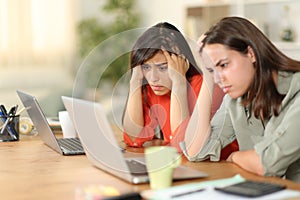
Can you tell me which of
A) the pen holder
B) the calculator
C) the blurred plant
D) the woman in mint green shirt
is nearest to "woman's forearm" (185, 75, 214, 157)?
the woman in mint green shirt

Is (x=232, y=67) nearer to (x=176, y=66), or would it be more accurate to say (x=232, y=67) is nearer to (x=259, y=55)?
(x=259, y=55)

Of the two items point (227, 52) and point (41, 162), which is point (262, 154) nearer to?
point (227, 52)

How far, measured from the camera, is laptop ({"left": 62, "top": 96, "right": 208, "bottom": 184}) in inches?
55.2

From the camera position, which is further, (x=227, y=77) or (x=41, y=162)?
(x=41, y=162)

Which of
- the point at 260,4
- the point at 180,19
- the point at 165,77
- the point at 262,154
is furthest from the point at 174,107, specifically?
the point at 180,19

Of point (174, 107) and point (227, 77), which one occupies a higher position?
point (227, 77)

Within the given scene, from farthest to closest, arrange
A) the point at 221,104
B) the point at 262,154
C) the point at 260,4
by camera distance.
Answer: the point at 260,4 → the point at 221,104 → the point at 262,154

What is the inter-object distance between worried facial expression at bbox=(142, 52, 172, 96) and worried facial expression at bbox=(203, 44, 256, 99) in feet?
0.45

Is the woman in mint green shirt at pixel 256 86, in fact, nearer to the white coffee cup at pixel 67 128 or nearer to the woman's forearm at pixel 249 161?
the woman's forearm at pixel 249 161

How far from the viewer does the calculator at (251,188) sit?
1277 millimetres

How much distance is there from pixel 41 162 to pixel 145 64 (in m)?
0.45

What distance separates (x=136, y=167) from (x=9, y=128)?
0.92 meters

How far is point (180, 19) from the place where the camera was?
516 cm

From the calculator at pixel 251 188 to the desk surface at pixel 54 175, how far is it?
0.11 meters
